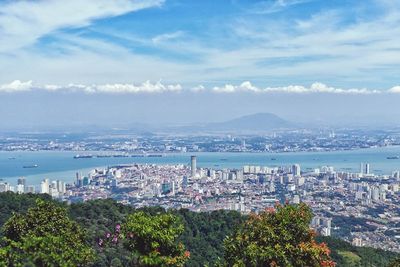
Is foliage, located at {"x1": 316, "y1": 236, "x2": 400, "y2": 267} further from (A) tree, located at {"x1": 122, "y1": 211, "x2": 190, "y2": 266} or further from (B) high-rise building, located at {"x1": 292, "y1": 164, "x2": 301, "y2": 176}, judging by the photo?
(B) high-rise building, located at {"x1": 292, "y1": 164, "x2": 301, "y2": 176}

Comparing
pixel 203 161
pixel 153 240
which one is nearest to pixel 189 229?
pixel 153 240

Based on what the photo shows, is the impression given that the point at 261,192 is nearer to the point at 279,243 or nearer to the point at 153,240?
the point at 279,243

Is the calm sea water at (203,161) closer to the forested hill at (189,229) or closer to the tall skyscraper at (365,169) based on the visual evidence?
the tall skyscraper at (365,169)

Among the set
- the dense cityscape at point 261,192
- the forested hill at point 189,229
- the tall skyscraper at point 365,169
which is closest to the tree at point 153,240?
the forested hill at point 189,229

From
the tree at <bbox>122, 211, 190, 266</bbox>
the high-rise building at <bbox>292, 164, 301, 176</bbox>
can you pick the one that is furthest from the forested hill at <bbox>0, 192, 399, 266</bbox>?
the high-rise building at <bbox>292, 164, 301, 176</bbox>

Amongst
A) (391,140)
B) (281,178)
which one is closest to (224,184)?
(281,178)

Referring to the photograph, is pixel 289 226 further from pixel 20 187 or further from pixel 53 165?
pixel 53 165
